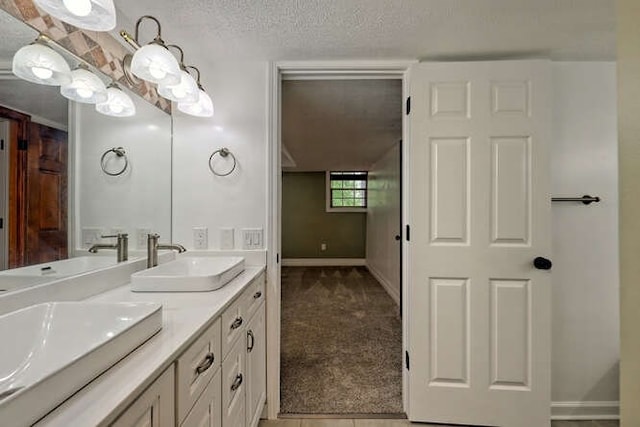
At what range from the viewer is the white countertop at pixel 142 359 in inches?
19.4

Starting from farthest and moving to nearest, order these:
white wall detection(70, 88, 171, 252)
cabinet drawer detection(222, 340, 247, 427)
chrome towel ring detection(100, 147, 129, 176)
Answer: chrome towel ring detection(100, 147, 129, 176), white wall detection(70, 88, 171, 252), cabinet drawer detection(222, 340, 247, 427)

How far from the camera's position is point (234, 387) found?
117cm

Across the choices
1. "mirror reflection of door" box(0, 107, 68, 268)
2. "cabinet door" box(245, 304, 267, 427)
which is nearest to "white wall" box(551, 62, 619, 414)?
"cabinet door" box(245, 304, 267, 427)

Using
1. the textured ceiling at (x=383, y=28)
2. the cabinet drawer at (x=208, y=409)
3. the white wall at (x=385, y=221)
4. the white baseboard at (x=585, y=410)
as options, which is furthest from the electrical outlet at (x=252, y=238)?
the white wall at (x=385, y=221)

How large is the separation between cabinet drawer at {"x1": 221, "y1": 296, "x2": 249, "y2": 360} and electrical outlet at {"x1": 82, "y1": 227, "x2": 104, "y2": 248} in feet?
2.19

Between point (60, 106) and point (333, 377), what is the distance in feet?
7.00

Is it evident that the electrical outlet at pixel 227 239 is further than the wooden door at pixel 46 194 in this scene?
Yes

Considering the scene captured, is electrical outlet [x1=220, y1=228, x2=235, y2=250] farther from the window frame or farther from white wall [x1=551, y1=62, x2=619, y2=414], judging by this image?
the window frame

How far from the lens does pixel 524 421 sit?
156 cm

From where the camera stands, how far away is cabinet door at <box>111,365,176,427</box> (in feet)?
1.85

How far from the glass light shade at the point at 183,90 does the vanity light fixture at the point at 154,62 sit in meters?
0.10

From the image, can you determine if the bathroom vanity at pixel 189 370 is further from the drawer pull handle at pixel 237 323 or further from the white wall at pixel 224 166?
the white wall at pixel 224 166

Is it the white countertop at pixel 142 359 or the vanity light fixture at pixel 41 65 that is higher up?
the vanity light fixture at pixel 41 65

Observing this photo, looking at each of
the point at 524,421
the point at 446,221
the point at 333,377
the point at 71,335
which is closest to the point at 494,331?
the point at 524,421
